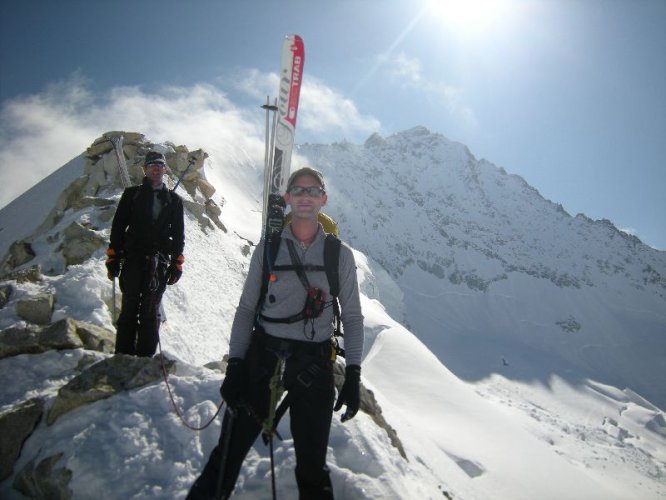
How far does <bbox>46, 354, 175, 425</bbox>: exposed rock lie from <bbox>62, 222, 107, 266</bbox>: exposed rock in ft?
20.6

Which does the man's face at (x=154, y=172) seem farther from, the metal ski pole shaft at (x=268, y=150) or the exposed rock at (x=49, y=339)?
the metal ski pole shaft at (x=268, y=150)

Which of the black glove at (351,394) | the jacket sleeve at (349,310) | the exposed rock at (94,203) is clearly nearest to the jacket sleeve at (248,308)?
the jacket sleeve at (349,310)

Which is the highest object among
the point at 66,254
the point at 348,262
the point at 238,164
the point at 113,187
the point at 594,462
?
the point at 238,164

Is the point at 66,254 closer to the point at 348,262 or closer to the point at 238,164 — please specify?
the point at 348,262

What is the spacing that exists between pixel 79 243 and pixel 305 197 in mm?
9708

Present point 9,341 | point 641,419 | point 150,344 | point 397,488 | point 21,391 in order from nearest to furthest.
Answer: point 397,488
point 21,391
point 9,341
point 150,344
point 641,419

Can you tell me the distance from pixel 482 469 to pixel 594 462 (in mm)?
60832

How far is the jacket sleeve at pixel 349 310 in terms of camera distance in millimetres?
3637

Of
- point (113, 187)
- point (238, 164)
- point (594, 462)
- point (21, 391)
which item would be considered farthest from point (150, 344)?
point (238, 164)

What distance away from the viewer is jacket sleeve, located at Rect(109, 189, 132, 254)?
6.09 meters

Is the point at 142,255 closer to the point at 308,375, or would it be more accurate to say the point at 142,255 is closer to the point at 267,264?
the point at 267,264

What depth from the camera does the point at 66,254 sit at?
10.6 m

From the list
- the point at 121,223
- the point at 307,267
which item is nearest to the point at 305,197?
the point at 307,267

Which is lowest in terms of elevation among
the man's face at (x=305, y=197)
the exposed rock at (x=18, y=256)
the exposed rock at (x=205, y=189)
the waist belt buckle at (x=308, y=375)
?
the waist belt buckle at (x=308, y=375)
